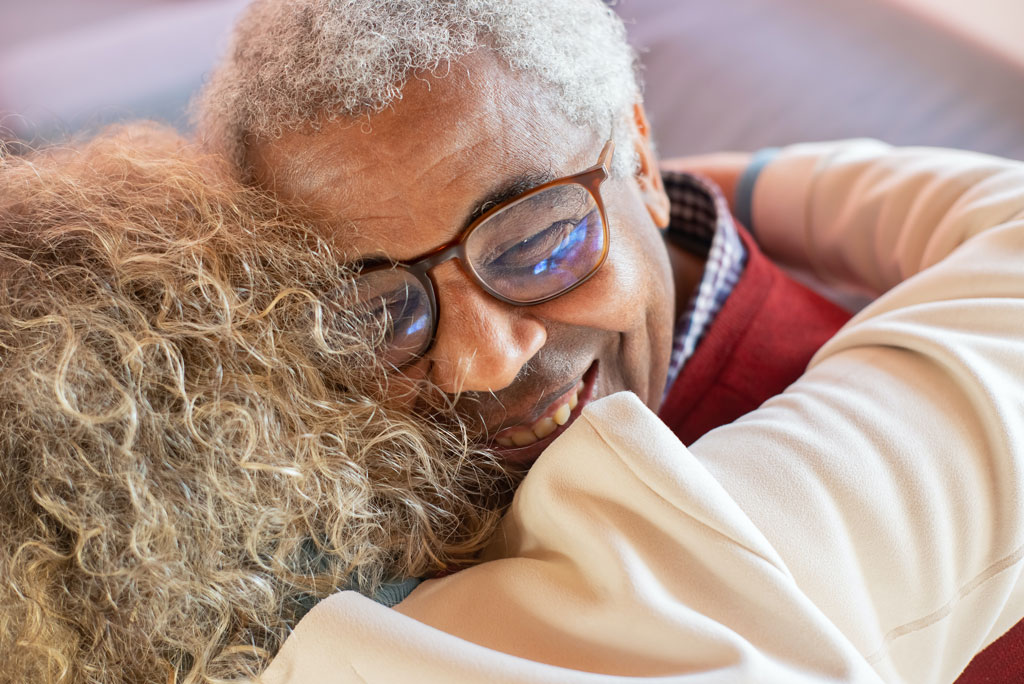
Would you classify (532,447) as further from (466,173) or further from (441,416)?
(466,173)

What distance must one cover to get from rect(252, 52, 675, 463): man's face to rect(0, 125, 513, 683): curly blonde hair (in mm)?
49

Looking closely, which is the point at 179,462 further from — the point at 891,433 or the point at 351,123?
the point at 891,433

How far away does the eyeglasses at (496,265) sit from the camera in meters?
0.93

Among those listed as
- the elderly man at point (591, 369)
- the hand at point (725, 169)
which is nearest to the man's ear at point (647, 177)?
the elderly man at point (591, 369)

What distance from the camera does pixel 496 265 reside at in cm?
94

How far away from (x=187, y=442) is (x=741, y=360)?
83 cm

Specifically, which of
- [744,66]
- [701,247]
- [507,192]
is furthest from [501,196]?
[744,66]

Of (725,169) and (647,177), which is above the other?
(647,177)

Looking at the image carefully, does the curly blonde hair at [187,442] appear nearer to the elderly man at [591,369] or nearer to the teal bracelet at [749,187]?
the elderly man at [591,369]

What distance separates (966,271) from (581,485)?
1.91 feet

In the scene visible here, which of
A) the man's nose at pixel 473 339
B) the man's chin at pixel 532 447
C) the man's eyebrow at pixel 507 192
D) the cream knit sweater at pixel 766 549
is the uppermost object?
the man's eyebrow at pixel 507 192

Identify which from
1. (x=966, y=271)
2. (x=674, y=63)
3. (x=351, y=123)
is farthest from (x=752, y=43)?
(x=351, y=123)

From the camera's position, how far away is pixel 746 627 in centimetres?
70

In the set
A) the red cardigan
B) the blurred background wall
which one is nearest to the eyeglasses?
the red cardigan
